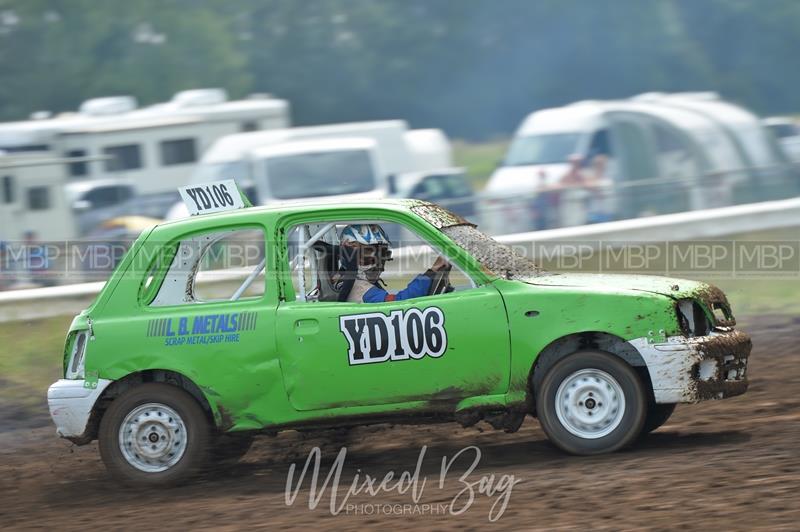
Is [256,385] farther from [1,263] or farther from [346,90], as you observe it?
[346,90]

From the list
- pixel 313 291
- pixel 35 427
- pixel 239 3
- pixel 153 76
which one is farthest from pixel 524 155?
pixel 239 3

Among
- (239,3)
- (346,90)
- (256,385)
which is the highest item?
(239,3)

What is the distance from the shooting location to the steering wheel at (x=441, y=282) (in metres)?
7.30

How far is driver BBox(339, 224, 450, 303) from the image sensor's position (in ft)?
23.7

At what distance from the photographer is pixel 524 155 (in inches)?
855

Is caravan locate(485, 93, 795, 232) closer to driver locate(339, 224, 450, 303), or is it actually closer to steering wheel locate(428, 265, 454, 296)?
driver locate(339, 224, 450, 303)

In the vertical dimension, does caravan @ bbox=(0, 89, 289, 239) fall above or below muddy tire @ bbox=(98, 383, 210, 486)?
above

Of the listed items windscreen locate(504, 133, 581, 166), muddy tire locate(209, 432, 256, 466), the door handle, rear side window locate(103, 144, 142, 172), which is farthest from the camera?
rear side window locate(103, 144, 142, 172)

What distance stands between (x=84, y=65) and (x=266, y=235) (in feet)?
121

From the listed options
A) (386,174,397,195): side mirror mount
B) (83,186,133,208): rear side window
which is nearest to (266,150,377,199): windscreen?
(386,174,397,195): side mirror mount

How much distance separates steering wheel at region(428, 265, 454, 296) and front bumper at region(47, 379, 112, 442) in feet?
6.69

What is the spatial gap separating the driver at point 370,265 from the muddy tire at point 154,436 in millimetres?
1204

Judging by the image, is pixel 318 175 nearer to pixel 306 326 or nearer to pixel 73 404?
pixel 73 404

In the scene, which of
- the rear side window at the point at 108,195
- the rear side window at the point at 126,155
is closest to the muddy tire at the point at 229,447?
the rear side window at the point at 108,195
